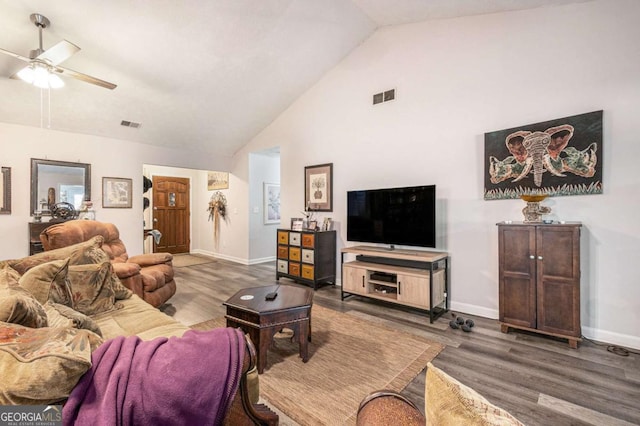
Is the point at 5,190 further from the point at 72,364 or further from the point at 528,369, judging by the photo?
the point at 528,369

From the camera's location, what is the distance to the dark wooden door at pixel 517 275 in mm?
2795

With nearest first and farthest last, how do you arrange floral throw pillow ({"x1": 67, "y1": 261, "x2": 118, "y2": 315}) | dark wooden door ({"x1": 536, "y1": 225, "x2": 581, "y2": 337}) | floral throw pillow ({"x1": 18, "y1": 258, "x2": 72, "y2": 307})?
floral throw pillow ({"x1": 18, "y1": 258, "x2": 72, "y2": 307}), floral throw pillow ({"x1": 67, "y1": 261, "x2": 118, "y2": 315}), dark wooden door ({"x1": 536, "y1": 225, "x2": 581, "y2": 337})

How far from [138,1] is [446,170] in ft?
12.6

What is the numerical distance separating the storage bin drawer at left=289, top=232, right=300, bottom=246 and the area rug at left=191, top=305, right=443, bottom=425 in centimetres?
183

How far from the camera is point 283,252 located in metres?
5.05

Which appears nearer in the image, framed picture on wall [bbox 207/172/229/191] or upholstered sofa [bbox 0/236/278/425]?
upholstered sofa [bbox 0/236/278/425]

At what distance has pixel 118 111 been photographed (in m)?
4.61

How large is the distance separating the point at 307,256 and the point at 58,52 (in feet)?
12.0

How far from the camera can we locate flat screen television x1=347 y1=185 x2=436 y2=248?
356cm

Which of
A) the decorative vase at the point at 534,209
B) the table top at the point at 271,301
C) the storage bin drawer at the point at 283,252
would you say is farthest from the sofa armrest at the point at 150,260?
the decorative vase at the point at 534,209

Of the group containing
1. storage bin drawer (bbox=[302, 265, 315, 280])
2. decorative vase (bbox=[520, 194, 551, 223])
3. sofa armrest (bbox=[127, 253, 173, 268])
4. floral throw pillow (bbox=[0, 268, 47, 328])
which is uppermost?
decorative vase (bbox=[520, 194, 551, 223])

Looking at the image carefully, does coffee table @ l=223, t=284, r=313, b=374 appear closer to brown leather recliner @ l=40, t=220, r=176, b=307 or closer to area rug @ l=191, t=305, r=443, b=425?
area rug @ l=191, t=305, r=443, b=425

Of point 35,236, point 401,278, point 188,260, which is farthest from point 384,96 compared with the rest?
point 188,260

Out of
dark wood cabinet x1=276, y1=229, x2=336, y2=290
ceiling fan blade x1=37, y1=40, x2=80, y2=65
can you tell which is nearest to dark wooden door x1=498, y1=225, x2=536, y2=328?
dark wood cabinet x1=276, y1=229, x2=336, y2=290
